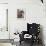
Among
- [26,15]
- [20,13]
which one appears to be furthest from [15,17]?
[26,15]

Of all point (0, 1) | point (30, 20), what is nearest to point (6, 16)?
point (0, 1)

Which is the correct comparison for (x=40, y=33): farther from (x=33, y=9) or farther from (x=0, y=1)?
(x=0, y=1)

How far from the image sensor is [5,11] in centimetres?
302

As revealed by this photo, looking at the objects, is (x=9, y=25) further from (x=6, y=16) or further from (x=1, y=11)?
(x=1, y=11)

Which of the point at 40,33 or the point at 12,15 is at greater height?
the point at 12,15

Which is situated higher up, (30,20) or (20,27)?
(30,20)

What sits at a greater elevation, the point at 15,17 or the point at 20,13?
the point at 20,13

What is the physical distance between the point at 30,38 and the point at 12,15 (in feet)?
3.12

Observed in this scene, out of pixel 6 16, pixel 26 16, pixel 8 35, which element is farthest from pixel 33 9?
pixel 8 35

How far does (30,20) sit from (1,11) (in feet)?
2.78

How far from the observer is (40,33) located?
2.87m

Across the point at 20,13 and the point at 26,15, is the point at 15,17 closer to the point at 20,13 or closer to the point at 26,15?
the point at 20,13

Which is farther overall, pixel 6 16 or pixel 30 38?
pixel 6 16

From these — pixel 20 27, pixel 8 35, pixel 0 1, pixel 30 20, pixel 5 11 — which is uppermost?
pixel 0 1
